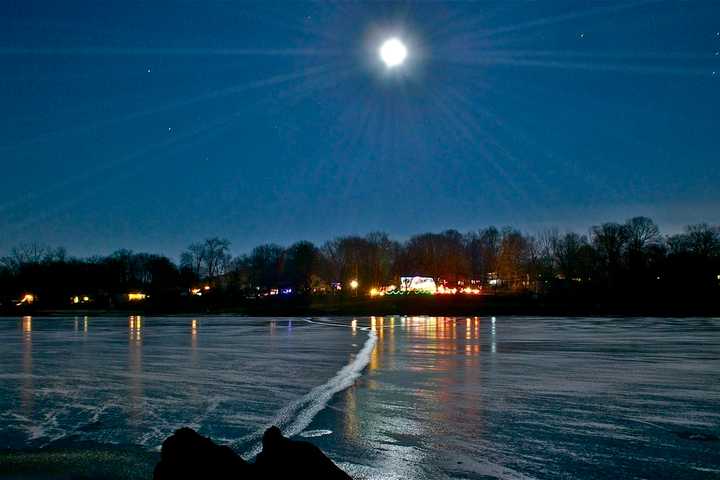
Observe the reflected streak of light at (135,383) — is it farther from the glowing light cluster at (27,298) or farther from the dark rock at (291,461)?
the glowing light cluster at (27,298)

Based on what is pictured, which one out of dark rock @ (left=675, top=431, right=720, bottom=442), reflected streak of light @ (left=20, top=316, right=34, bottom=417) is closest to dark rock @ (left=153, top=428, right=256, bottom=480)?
dark rock @ (left=675, top=431, right=720, bottom=442)

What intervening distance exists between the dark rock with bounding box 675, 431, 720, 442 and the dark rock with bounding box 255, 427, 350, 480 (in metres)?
5.14

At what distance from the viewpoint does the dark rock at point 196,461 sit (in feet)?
15.3

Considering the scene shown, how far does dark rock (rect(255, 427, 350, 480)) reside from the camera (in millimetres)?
4523

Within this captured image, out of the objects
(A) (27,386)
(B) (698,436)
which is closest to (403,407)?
(B) (698,436)

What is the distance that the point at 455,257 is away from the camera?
154 metres

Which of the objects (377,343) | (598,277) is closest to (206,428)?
(377,343)

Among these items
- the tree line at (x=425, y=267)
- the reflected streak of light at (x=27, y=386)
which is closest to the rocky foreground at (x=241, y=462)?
the reflected streak of light at (x=27, y=386)

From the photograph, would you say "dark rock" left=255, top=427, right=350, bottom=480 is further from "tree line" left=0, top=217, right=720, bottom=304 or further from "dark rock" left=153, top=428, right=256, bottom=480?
"tree line" left=0, top=217, right=720, bottom=304

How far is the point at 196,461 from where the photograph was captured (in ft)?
15.4

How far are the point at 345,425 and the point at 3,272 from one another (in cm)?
13844

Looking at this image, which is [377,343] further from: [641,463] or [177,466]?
[177,466]

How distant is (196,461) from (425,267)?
148 m

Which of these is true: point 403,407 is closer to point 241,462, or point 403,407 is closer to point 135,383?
point 241,462
